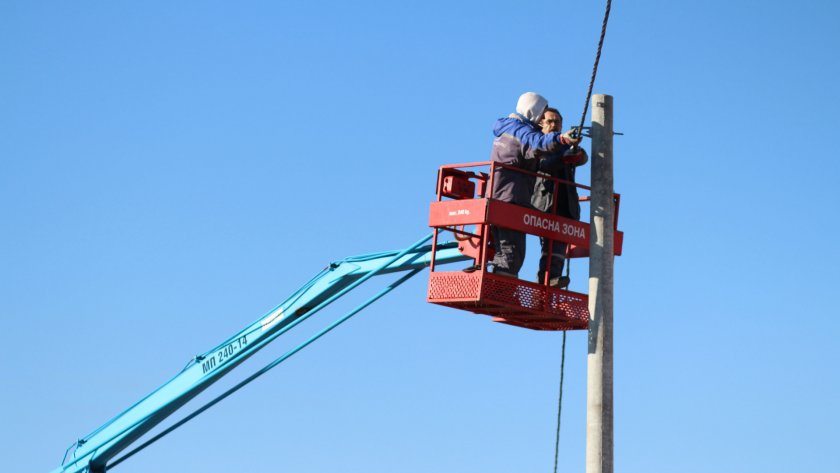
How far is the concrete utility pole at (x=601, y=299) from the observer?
12.6 meters

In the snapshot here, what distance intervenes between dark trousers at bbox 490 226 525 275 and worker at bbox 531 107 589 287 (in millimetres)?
344

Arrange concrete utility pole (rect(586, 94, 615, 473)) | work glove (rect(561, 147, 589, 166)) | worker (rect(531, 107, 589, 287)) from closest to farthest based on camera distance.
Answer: concrete utility pole (rect(586, 94, 615, 473)) < work glove (rect(561, 147, 589, 166)) < worker (rect(531, 107, 589, 287))

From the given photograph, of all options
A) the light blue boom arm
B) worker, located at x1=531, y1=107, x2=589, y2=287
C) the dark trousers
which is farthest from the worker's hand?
the light blue boom arm

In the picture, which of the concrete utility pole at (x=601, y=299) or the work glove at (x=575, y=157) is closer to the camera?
the concrete utility pole at (x=601, y=299)

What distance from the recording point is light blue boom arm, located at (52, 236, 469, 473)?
782 inches

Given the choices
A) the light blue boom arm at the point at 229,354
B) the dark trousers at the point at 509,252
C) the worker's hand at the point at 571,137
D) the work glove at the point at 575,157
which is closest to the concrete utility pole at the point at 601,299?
the worker's hand at the point at 571,137

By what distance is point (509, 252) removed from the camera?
1477cm

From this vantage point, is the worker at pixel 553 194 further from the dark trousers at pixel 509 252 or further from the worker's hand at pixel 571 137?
the worker's hand at pixel 571 137

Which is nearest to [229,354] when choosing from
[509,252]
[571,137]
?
[509,252]

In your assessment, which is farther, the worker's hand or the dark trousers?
the dark trousers

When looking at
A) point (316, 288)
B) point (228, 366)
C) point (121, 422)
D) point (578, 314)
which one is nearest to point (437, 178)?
point (578, 314)

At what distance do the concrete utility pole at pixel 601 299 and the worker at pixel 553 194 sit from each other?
1.44 m

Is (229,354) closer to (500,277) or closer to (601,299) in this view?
(500,277)

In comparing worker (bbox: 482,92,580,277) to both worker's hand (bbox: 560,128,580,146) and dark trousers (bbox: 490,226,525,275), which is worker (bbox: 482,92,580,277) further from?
worker's hand (bbox: 560,128,580,146)
